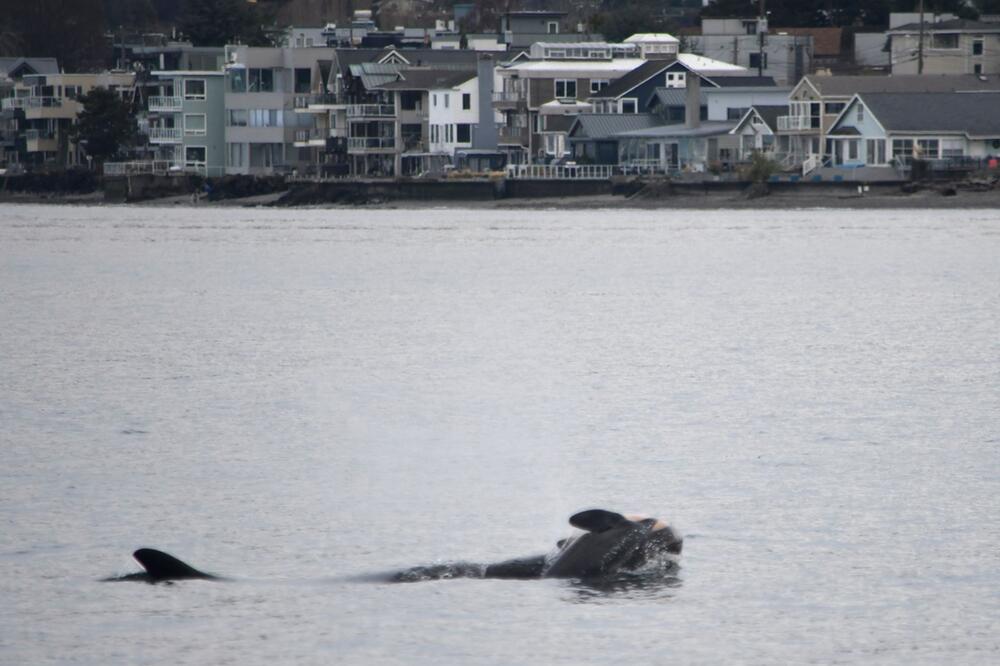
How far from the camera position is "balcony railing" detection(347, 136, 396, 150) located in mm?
127688

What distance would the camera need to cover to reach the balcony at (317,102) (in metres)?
131

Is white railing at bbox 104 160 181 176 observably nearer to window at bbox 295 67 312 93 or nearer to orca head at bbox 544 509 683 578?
window at bbox 295 67 312 93

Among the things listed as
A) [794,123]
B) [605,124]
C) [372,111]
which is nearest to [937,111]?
[794,123]

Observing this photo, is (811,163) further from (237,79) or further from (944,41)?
(237,79)

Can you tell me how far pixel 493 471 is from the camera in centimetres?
2355

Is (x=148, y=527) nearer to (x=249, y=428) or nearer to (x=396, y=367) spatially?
(x=249, y=428)

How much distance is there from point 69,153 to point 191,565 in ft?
478

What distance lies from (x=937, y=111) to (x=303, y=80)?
54642 millimetres

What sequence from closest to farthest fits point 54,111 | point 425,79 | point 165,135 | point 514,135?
point 514,135 < point 425,79 < point 165,135 < point 54,111

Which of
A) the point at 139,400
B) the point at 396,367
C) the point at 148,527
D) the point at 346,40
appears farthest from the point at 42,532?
the point at 346,40

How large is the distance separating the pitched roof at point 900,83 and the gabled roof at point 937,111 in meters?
4.84

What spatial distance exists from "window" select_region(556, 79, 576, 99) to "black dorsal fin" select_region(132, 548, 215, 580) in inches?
4312

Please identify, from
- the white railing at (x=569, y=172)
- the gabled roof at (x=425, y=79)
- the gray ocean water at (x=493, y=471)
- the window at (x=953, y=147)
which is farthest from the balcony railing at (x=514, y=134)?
the gray ocean water at (x=493, y=471)

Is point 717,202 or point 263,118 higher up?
point 263,118
